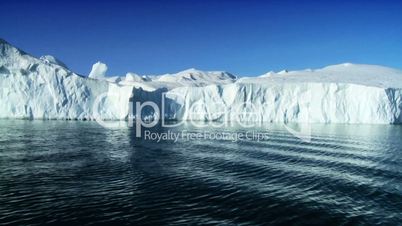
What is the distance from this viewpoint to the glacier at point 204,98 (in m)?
61.9

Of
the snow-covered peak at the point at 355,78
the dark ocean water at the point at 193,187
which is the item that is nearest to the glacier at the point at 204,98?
the snow-covered peak at the point at 355,78

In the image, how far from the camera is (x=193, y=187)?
15492 mm

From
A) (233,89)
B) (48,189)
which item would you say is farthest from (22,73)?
(48,189)

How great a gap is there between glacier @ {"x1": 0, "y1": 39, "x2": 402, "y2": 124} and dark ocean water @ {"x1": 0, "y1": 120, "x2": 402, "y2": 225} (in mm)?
39181

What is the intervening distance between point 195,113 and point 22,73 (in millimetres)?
36205

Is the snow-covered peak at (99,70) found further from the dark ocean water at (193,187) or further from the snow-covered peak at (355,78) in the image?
the dark ocean water at (193,187)

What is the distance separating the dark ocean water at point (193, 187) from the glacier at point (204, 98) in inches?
1543

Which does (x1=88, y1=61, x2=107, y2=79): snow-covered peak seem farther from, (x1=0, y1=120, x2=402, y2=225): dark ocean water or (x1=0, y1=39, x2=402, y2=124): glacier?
(x1=0, y1=120, x2=402, y2=225): dark ocean water

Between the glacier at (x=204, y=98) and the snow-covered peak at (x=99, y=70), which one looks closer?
the glacier at (x=204, y=98)

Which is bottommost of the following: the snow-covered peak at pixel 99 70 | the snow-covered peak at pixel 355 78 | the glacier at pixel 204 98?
the glacier at pixel 204 98

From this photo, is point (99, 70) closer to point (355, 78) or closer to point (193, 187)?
point (355, 78)

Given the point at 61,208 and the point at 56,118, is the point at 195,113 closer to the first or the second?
the point at 56,118

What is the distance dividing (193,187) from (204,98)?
211ft

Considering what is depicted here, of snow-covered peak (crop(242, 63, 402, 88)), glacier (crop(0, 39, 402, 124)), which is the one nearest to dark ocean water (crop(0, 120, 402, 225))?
glacier (crop(0, 39, 402, 124))
